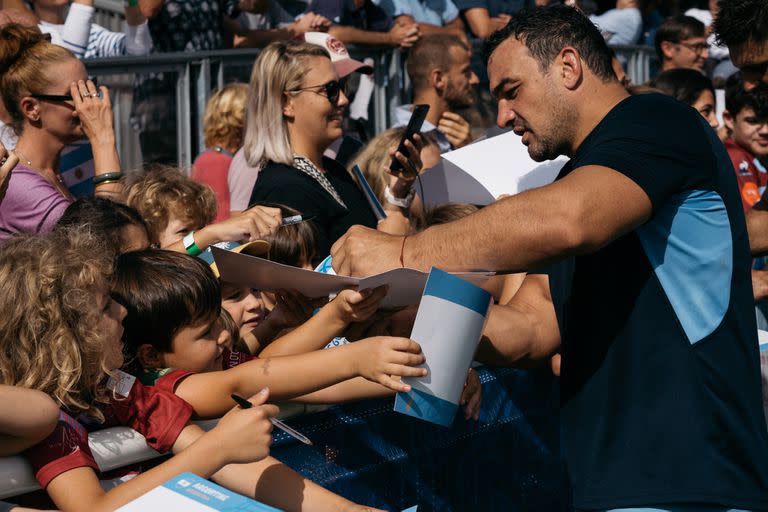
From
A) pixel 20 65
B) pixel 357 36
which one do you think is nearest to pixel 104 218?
pixel 20 65

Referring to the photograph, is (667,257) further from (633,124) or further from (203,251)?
(203,251)

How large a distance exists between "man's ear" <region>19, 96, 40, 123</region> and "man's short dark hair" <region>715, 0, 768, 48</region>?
275 centimetres

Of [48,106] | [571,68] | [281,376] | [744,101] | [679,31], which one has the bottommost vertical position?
[679,31]

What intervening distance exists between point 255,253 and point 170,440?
1.07m

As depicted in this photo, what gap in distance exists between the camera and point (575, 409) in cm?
295

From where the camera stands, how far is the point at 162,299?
3215 mm

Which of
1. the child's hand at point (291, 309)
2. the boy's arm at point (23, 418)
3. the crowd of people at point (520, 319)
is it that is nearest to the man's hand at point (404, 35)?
the crowd of people at point (520, 319)

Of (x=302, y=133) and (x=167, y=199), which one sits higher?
(x=167, y=199)

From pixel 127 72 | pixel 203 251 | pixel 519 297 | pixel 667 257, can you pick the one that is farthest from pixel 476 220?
pixel 127 72

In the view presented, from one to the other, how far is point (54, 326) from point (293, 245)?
1.80 m

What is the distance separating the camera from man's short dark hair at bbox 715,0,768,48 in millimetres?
3885

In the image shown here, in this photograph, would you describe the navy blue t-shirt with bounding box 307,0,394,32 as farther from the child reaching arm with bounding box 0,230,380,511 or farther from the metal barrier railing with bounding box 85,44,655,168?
the child reaching arm with bounding box 0,230,380,511

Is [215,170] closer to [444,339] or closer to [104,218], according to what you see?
[104,218]

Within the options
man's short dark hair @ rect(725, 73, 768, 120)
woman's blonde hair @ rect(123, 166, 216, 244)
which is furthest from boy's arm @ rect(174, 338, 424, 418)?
man's short dark hair @ rect(725, 73, 768, 120)
